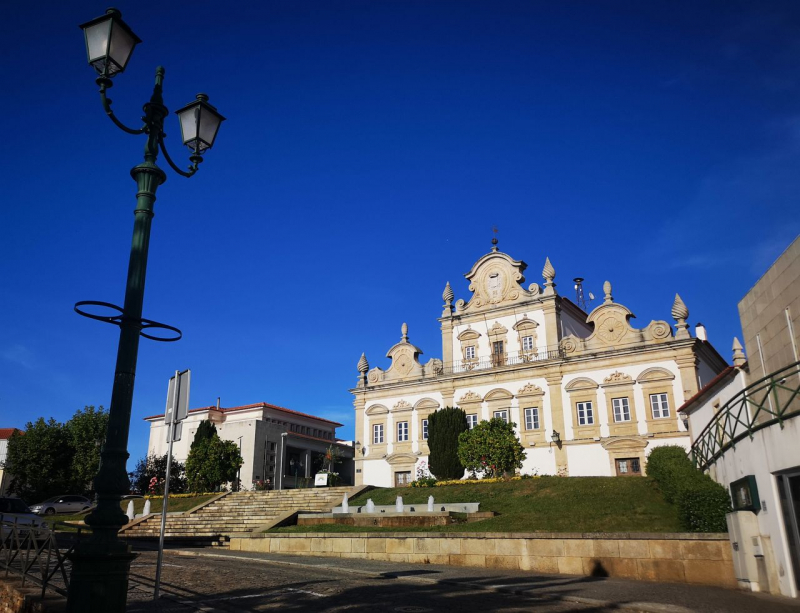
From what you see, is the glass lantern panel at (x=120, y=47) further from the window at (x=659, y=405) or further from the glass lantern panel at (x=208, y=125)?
the window at (x=659, y=405)

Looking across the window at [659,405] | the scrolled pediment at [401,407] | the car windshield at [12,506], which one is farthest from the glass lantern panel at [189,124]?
the scrolled pediment at [401,407]

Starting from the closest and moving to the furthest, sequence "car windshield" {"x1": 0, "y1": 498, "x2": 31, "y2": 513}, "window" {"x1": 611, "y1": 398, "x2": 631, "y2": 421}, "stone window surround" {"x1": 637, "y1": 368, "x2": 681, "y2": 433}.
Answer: "car windshield" {"x1": 0, "y1": 498, "x2": 31, "y2": 513} → "stone window surround" {"x1": 637, "y1": 368, "x2": 681, "y2": 433} → "window" {"x1": 611, "y1": 398, "x2": 631, "y2": 421}

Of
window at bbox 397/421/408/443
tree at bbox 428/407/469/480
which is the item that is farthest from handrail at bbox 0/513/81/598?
window at bbox 397/421/408/443

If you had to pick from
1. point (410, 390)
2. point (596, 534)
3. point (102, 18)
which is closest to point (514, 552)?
point (596, 534)

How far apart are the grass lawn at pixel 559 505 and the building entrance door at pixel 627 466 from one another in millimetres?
10337

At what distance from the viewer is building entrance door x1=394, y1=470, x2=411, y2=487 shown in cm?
4297

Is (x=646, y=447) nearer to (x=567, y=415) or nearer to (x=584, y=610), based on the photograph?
(x=567, y=415)

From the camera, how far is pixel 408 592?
32.8ft

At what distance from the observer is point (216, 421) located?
6325 centimetres

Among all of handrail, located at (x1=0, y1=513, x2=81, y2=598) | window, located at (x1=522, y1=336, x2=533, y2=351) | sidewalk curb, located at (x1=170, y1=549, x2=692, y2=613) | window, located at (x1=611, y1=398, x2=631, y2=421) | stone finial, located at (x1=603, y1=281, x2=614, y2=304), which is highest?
stone finial, located at (x1=603, y1=281, x2=614, y2=304)

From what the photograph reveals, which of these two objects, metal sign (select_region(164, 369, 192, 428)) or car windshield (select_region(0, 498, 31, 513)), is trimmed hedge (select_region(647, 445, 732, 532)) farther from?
car windshield (select_region(0, 498, 31, 513))

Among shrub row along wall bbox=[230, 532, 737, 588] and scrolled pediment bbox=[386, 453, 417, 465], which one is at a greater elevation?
scrolled pediment bbox=[386, 453, 417, 465]

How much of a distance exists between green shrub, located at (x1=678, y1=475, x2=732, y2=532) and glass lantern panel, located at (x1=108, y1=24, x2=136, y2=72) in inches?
529

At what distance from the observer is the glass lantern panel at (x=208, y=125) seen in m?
7.70
